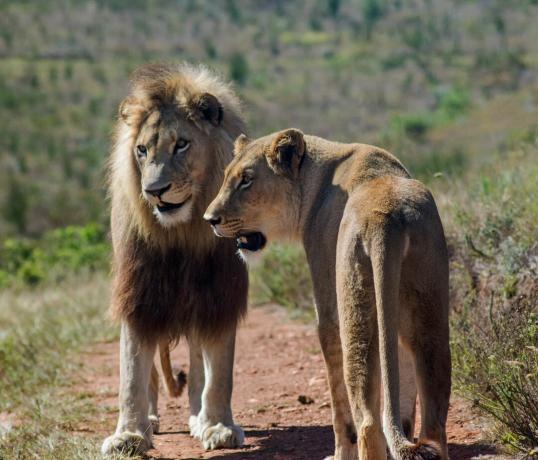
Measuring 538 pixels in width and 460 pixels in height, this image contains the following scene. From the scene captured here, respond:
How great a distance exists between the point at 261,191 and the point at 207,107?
1.32 metres

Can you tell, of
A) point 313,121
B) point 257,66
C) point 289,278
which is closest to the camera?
point 289,278

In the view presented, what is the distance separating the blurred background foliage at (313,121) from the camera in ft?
22.2

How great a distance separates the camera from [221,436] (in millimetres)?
6406

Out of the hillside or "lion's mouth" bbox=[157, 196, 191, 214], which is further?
the hillside

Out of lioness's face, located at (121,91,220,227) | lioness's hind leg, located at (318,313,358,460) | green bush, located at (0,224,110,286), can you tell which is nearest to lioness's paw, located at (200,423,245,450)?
lioness's face, located at (121,91,220,227)

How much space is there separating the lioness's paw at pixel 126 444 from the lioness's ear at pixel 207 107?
1.82m

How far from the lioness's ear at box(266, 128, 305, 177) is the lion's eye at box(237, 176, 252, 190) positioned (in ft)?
0.40

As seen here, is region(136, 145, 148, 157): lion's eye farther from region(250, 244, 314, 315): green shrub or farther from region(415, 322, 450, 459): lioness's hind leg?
region(250, 244, 314, 315): green shrub

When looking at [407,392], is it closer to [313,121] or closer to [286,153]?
[286,153]

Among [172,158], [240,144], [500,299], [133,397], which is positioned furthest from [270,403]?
[240,144]

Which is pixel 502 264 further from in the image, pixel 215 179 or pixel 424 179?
pixel 424 179

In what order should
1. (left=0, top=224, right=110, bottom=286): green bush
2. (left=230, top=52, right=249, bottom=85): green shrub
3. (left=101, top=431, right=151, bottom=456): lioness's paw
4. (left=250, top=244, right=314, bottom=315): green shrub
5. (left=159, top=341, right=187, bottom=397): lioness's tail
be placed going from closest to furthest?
1. (left=101, top=431, right=151, bottom=456): lioness's paw
2. (left=159, top=341, right=187, bottom=397): lioness's tail
3. (left=250, top=244, right=314, bottom=315): green shrub
4. (left=0, top=224, right=110, bottom=286): green bush
5. (left=230, top=52, right=249, bottom=85): green shrub

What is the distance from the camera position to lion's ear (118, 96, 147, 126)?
21.1ft

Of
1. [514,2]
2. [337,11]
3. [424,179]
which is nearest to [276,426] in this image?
[424,179]
